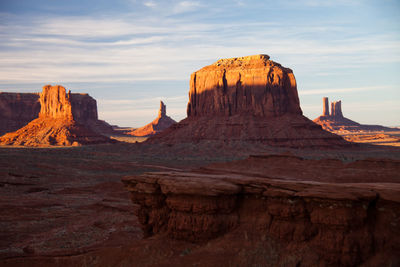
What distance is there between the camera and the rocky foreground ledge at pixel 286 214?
25.9ft

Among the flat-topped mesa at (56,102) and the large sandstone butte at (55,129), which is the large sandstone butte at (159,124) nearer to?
the flat-topped mesa at (56,102)

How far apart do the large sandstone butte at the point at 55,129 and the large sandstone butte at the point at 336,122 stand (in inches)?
4195

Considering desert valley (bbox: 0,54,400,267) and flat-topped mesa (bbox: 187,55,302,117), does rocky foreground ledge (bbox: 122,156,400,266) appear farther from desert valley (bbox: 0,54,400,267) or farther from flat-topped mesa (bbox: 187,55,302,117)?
flat-topped mesa (bbox: 187,55,302,117)

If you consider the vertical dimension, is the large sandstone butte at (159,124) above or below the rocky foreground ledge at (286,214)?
above

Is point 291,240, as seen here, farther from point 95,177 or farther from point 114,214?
point 95,177

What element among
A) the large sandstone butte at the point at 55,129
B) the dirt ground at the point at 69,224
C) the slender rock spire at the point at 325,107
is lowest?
the dirt ground at the point at 69,224

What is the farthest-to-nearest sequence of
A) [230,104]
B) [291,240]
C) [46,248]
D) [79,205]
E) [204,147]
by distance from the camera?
[230,104] → [204,147] → [79,205] → [46,248] → [291,240]

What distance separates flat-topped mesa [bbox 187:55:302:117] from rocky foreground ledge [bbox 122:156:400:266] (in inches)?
2749

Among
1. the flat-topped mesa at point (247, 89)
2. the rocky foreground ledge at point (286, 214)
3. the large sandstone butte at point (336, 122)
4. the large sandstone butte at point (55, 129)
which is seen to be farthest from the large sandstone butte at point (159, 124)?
the rocky foreground ledge at point (286, 214)

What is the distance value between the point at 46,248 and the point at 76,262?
2519mm

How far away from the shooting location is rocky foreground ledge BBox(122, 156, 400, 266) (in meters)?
7.91

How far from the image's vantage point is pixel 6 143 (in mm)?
85500

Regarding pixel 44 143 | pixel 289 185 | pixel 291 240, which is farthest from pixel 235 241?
pixel 44 143

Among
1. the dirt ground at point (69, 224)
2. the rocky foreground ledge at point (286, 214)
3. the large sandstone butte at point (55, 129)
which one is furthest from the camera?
the large sandstone butte at point (55, 129)
